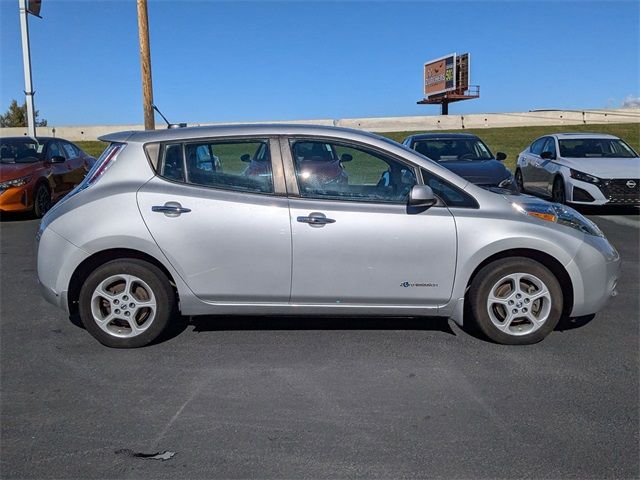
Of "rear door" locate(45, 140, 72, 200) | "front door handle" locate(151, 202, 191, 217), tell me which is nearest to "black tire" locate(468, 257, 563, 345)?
"front door handle" locate(151, 202, 191, 217)

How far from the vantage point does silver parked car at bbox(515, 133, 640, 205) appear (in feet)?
38.0

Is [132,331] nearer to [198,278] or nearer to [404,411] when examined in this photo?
[198,278]

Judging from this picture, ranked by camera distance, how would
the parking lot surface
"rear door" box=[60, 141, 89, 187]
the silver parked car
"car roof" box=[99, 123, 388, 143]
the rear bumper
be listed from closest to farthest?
1. the parking lot surface
2. "car roof" box=[99, 123, 388, 143]
3. the rear bumper
4. the silver parked car
5. "rear door" box=[60, 141, 89, 187]

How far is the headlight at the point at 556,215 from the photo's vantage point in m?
4.84

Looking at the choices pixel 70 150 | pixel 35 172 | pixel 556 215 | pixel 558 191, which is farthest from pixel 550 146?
pixel 35 172

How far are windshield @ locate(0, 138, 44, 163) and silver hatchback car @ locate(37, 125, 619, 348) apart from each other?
8.43 meters

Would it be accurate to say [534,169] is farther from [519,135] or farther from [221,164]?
[519,135]

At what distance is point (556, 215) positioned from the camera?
491 cm

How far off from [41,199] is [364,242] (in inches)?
370

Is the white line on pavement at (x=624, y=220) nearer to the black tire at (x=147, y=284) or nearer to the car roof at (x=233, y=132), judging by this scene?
the car roof at (x=233, y=132)

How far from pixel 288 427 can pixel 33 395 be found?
1.69m

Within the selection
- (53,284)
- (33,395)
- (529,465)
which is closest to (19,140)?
(53,284)

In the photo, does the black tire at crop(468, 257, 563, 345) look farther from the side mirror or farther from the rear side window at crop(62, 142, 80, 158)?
the rear side window at crop(62, 142, 80, 158)

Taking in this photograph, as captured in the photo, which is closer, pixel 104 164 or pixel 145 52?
pixel 104 164
